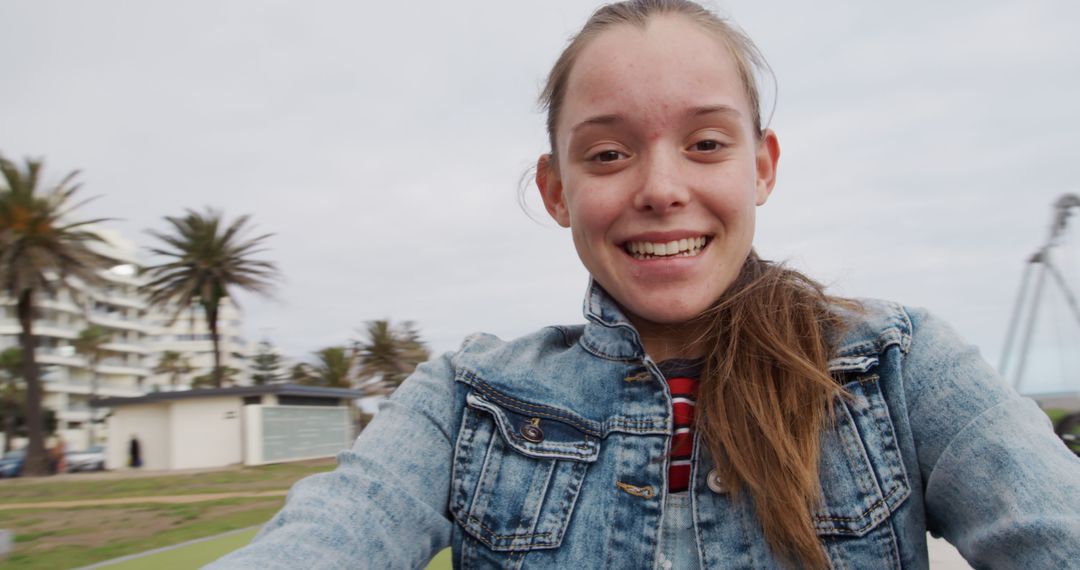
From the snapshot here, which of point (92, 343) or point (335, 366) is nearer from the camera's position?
point (335, 366)

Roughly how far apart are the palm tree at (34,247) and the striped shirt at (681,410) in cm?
2620

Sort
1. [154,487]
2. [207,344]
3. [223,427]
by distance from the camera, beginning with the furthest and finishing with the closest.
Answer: [207,344]
[223,427]
[154,487]

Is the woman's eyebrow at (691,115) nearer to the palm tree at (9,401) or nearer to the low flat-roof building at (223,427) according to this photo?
the low flat-roof building at (223,427)

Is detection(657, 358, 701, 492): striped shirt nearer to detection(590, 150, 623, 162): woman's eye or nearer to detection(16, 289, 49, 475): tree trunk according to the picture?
detection(590, 150, 623, 162): woman's eye

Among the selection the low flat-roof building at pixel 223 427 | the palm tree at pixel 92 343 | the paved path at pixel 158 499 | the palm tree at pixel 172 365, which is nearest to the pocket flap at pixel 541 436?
the paved path at pixel 158 499

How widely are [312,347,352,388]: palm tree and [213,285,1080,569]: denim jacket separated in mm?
43110

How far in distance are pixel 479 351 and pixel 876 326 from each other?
72 cm

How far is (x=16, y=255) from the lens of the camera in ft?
75.7

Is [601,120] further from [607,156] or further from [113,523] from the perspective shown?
[113,523]

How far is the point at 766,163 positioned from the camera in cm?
171

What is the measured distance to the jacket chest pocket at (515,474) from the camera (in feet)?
4.43

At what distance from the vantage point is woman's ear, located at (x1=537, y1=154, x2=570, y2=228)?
1734 mm

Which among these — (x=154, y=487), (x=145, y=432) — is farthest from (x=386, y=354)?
(x=154, y=487)

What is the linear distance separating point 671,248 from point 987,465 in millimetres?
599
